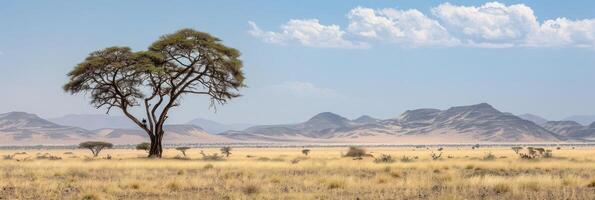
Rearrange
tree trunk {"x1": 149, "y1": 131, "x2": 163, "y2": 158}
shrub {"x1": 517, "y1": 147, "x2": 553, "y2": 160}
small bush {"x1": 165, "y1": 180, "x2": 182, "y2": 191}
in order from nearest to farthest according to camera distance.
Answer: small bush {"x1": 165, "y1": 180, "x2": 182, "y2": 191} → tree trunk {"x1": 149, "y1": 131, "x2": 163, "y2": 158} → shrub {"x1": 517, "y1": 147, "x2": 553, "y2": 160}

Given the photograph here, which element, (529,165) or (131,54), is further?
(131,54)

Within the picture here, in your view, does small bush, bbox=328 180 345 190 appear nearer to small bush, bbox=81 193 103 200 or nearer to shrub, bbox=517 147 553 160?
small bush, bbox=81 193 103 200

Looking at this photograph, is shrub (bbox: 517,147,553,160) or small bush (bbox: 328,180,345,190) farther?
shrub (bbox: 517,147,553,160)

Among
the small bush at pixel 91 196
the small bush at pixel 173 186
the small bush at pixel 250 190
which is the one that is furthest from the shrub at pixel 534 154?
the small bush at pixel 91 196

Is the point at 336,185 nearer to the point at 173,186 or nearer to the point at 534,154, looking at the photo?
the point at 173,186

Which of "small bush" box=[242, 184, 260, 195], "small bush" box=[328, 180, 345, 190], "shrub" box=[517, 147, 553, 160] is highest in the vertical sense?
"shrub" box=[517, 147, 553, 160]

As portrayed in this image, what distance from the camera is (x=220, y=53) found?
1906 inches

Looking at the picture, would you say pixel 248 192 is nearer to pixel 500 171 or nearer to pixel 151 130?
pixel 500 171

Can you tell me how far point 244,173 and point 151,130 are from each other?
20678 mm

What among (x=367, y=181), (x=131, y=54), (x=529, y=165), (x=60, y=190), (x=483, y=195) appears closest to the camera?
(x=483, y=195)

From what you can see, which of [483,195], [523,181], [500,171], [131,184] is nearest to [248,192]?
[131,184]

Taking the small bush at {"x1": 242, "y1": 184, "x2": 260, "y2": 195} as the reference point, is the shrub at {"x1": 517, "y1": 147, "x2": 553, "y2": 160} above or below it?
above

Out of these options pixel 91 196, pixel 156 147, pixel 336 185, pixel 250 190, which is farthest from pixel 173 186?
pixel 156 147

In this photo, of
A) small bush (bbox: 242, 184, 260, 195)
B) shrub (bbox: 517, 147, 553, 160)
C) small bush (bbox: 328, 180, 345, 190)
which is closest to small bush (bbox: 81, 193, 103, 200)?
small bush (bbox: 242, 184, 260, 195)
